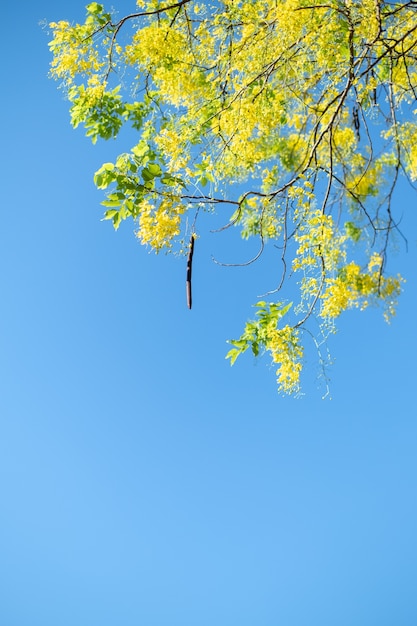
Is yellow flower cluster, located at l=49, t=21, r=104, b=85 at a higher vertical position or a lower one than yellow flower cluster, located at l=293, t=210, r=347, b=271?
higher

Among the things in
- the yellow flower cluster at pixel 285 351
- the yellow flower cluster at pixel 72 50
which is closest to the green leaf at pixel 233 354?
the yellow flower cluster at pixel 285 351

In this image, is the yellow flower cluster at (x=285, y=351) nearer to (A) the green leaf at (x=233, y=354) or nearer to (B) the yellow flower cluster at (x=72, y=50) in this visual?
(A) the green leaf at (x=233, y=354)

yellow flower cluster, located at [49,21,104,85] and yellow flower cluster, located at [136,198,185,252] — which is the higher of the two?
yellow flower cluster, located at [49,21,104,85]

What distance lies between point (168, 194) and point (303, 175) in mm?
597

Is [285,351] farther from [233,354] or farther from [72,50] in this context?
[72,50]

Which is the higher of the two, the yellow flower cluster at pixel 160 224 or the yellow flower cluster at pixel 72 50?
the yellow flower cluster at pixel 72 50

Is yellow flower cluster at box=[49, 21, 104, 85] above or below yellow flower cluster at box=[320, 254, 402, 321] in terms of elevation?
above

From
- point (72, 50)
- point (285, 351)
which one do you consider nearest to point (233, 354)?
point (285, 351)

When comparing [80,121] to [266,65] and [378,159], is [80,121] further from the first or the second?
[378,159]

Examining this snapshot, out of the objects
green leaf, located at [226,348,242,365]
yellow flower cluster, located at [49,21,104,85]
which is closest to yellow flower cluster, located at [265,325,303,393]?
green leaf, located at [226,348,242,365]

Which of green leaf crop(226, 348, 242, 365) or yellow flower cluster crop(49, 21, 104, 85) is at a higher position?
yellow flower cluster crop(49, 21, 104, 85)

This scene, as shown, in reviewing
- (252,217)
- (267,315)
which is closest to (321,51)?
(252,217)

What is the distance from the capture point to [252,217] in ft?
13.2

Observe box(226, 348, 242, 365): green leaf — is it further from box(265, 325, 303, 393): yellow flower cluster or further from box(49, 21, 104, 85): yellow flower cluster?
box(49, 21, 104, 85): yellow flower cluster
